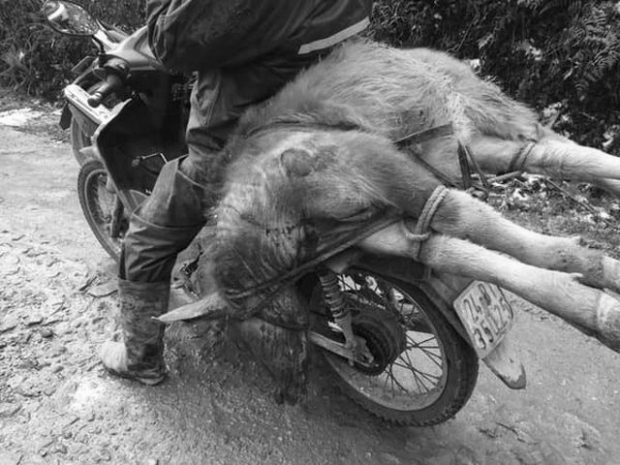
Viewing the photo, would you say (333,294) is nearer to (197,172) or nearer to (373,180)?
(373,180)

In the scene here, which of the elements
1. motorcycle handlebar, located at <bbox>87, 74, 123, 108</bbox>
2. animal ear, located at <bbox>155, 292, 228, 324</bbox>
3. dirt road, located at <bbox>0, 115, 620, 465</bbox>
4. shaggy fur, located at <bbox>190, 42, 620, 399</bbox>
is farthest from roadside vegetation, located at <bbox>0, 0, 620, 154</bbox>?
animal ear, located at <bbox>155, 292, 228, 324</bbox>

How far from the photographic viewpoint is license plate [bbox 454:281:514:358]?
6.66ft

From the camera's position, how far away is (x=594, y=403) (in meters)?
2.86

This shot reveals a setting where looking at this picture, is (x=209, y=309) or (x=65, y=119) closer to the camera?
(x=209, y=309)

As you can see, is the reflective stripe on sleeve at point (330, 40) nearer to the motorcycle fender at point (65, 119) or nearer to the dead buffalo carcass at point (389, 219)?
the dead buffalo carcass at point (389, 219)

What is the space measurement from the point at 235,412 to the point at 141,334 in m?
0.61

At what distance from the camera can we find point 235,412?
2.68 metres

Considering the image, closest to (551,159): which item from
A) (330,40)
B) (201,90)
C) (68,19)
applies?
(330,40)

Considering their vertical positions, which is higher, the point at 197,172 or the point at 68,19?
the point at 68,19

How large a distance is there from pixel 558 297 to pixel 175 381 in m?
2.02

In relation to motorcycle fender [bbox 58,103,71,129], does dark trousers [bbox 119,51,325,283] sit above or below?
above

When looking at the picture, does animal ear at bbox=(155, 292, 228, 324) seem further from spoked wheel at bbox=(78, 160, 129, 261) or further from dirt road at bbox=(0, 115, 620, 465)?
spoked wheel at bbox=(78, 160, 129, 261)

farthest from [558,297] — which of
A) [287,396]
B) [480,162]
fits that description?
[287,396]

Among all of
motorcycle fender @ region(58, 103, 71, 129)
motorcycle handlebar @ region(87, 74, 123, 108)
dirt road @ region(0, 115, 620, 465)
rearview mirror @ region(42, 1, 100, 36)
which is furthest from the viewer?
motorcycle fender @ region(58, 103, 71, 129)
